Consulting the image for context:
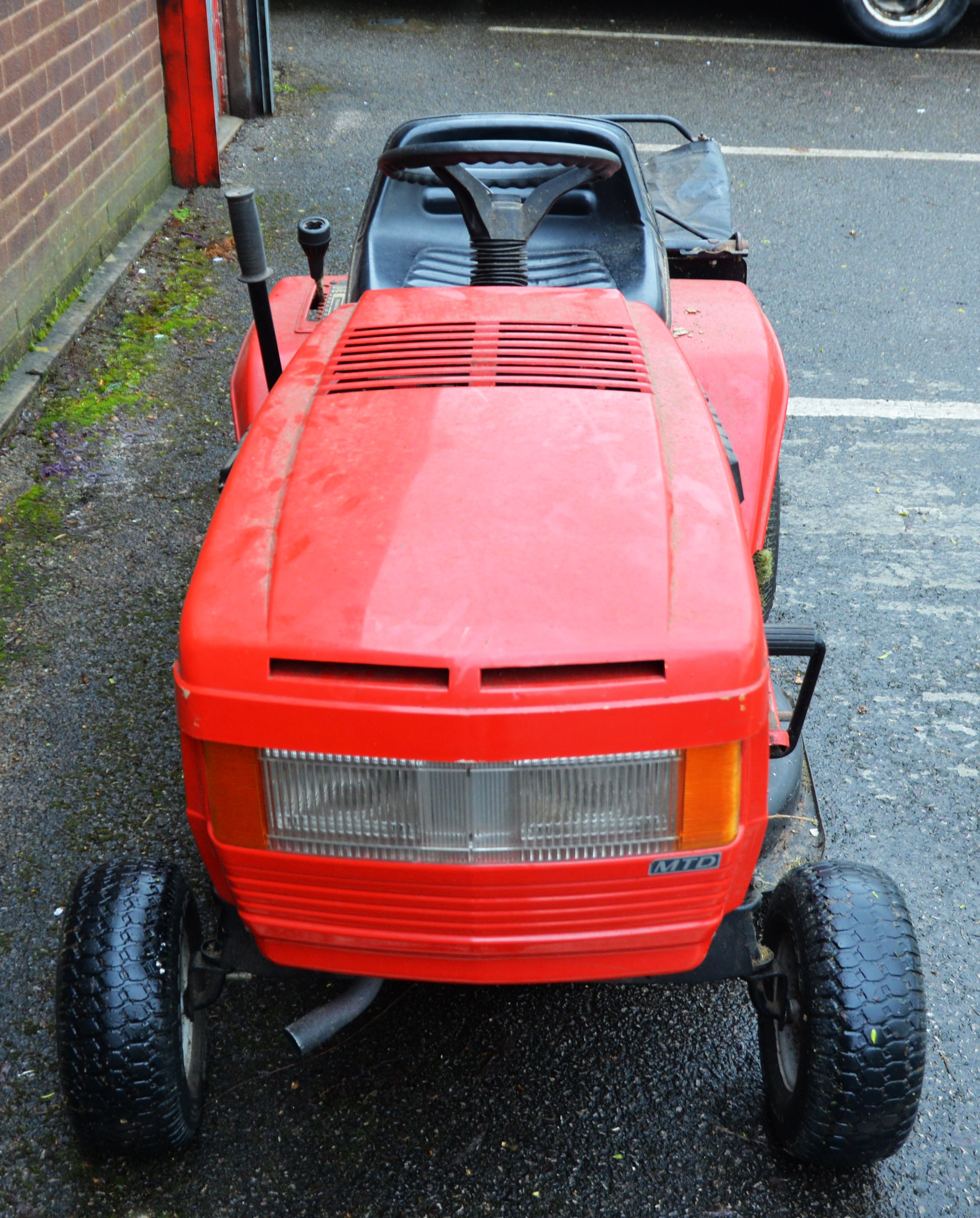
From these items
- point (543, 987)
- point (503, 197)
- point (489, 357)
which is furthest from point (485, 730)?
point (503, 197)

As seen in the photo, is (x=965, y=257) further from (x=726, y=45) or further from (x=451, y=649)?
(x=451, y=649)

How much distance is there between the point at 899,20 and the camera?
28.5ft

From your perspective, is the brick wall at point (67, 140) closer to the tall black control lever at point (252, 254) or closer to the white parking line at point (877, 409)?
the tall black control lever at point (252, 254)

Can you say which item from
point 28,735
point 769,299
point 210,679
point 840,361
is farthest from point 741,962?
A: point 769,299

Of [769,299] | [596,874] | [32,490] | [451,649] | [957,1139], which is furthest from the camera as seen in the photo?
[769,299]

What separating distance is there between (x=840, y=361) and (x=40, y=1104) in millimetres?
4176

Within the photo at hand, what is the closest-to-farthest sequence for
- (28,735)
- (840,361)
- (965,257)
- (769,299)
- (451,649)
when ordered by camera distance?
1. (451,649)
2. (28,735)
3. (840,361)
4. (769,299)
5. (965,257)

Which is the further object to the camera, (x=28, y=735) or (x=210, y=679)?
(x=28, y=735)

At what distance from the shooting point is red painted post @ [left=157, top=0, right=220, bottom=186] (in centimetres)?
602

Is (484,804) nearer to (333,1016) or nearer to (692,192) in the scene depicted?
(333,1016)

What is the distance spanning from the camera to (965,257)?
6016 mm

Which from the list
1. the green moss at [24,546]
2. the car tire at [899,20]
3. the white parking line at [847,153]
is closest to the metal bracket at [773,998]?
the green moss at [24,546]

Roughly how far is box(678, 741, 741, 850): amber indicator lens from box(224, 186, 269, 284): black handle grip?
51.4 inches

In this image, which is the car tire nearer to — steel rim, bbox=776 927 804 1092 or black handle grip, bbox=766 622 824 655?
black handle grip, bbox=766 622 824 655
